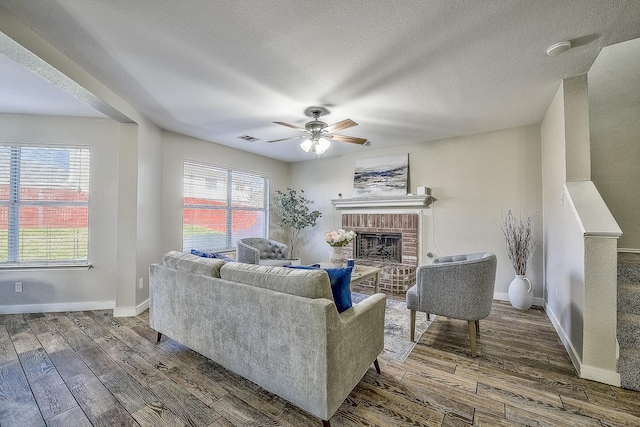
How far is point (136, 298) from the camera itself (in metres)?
3.33

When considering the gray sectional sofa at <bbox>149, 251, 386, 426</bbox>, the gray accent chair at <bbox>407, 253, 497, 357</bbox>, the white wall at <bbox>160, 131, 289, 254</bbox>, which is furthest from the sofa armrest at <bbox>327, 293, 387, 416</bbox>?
the white wall at <bbox>160, 131, 289, 254</bbox>

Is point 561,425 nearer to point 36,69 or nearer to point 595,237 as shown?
point 595,237

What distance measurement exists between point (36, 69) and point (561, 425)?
4393 mm

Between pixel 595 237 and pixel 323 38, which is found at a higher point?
pixel 323 38

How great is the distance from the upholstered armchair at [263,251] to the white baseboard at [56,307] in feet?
5.80

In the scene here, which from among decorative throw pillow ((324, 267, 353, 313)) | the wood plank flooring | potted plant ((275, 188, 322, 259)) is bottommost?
the wood plank flooring

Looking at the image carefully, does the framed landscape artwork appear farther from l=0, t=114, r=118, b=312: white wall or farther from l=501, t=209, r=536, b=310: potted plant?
l=0, t=114, r=118, b=312: white wall

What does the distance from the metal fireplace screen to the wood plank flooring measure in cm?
212

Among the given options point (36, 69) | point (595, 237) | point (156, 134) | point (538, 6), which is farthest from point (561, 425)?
point (156, 134)

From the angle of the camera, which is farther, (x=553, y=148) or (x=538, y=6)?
(x=553, y=148)

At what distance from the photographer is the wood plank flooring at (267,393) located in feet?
5.32

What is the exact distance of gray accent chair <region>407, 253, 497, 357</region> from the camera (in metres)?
2.33

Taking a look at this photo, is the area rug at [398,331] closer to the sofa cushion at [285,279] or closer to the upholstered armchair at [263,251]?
the sofa cushion at [285,279]

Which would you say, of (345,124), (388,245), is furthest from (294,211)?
(345,124)
